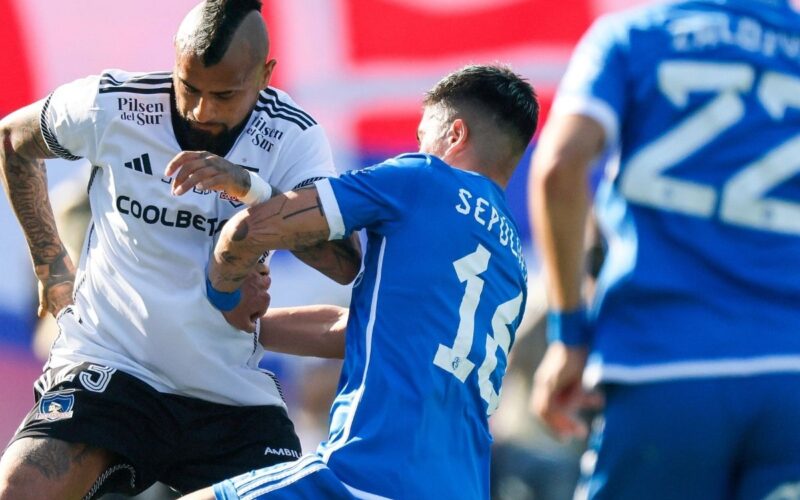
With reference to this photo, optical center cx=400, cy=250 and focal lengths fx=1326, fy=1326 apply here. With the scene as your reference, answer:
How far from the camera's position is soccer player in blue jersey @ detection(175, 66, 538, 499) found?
379cm

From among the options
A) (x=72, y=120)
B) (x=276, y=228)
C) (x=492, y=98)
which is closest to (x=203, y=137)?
(x=72, y=120)

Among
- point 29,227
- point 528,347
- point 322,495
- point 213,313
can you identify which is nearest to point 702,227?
point 322,495

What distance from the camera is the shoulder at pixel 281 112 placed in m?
4.66

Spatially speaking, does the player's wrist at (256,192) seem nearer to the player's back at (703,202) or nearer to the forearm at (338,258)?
the forearm at (338,258)

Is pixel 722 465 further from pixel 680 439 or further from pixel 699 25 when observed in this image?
pixel 699 25

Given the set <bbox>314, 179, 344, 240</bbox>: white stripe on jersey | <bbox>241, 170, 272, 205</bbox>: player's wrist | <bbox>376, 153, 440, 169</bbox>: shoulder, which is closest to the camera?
<bbox>314, 179, 344, 240</bbox>: white stripe on jersey

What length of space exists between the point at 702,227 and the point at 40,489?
7.73 ft

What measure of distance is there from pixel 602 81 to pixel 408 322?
43.4 inches

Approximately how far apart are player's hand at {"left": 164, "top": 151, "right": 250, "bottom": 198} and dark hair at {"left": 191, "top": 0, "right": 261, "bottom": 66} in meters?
0.42

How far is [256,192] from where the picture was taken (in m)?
4.17

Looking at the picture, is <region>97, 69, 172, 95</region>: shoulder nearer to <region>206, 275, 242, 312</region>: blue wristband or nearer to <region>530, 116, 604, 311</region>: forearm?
<region>206, 275, 242, 312</region>: blue wristband

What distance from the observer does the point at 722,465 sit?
3066 mm

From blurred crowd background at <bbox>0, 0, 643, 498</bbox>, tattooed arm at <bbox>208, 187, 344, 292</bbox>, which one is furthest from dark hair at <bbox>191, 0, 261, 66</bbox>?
blurred crowd background at <bbox>0, 0, 643, 498</bbox>

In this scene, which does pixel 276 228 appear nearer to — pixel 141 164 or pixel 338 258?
pixel 338 258
